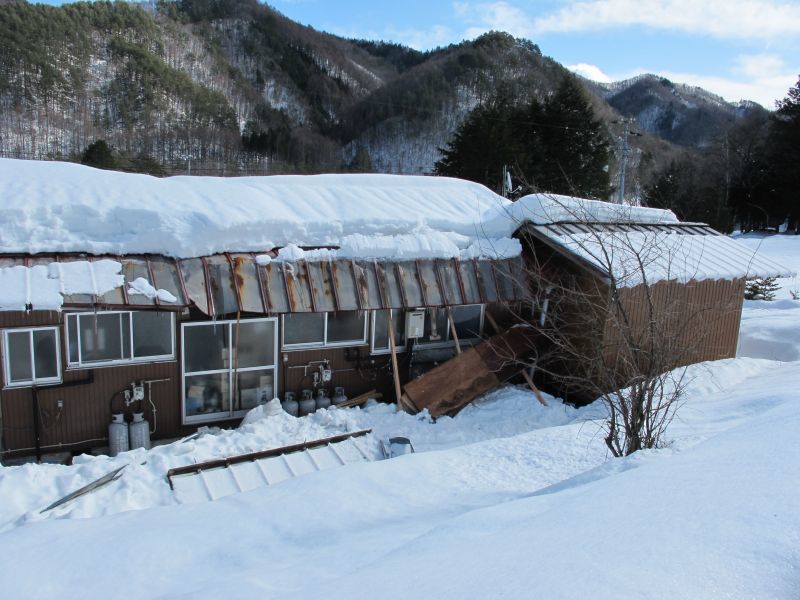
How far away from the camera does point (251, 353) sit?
30.8 feet

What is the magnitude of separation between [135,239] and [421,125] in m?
84.3

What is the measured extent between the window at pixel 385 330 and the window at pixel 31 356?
17.4 ft

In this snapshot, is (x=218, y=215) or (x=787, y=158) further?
(x=787, y=158)

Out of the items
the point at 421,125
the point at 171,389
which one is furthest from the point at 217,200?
the point at 421,125

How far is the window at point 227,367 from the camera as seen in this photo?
8961mm

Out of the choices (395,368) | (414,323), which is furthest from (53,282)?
(414,323)

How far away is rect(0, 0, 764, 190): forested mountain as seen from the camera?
7588 cm

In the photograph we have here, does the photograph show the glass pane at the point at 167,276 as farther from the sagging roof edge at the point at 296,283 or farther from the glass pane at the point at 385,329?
the glass pane at the point at 385,329

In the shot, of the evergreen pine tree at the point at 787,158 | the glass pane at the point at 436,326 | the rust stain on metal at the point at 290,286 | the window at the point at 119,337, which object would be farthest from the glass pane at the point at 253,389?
the evergreen pine tree at the point at 787,158

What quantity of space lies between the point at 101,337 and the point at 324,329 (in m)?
3.68

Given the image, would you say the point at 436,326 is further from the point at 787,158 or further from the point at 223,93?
the point at 223,93

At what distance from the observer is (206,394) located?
359 inches

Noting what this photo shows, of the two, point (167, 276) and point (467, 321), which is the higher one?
point (167, 276)

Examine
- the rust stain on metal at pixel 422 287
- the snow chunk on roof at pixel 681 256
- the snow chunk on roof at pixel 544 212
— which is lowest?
the rust stain on metal at pixel 422 287
